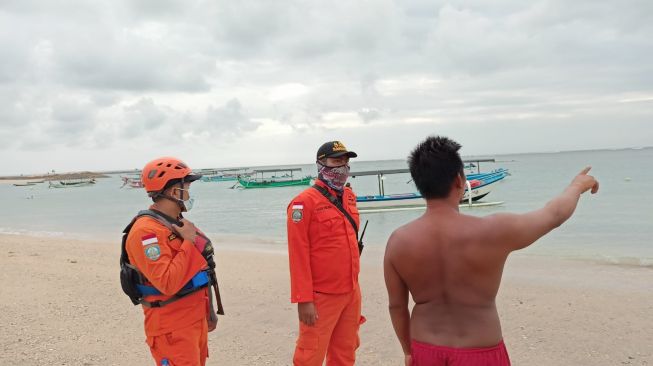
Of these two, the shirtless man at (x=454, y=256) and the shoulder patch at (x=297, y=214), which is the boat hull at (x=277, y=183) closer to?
the shoulder patch at (x=297, y=214)

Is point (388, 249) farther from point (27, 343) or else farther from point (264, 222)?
point (264, 222)

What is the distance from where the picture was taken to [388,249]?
7.04 ft

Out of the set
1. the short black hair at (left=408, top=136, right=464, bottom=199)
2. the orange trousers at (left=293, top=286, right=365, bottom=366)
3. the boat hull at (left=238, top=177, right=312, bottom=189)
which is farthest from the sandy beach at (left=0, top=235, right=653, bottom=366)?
the boat hull at (left=238, top=177, right=312, bottom=189)

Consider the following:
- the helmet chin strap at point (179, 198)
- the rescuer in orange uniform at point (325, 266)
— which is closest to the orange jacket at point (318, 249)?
the rescuer in orange uniform at point (325, 266)

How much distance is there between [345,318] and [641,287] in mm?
6569

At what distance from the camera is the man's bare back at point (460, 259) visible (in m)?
1.91

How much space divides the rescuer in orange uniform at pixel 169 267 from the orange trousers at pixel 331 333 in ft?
2.21

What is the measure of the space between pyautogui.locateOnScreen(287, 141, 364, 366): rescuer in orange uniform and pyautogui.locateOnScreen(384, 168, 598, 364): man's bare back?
1.21 meters

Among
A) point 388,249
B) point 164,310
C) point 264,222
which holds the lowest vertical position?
point 264,222

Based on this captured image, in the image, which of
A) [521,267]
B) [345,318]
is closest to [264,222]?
[521,267]

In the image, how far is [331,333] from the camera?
332cm

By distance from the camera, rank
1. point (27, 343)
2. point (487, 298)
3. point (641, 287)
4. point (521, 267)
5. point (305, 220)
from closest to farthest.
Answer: point (487, 298) < point (305, 220) < point (27, 343) < point (641, 287) < point (521, 267)

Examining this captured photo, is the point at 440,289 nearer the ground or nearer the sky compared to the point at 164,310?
nearer the sky

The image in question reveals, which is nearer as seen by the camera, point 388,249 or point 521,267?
point 388,249
